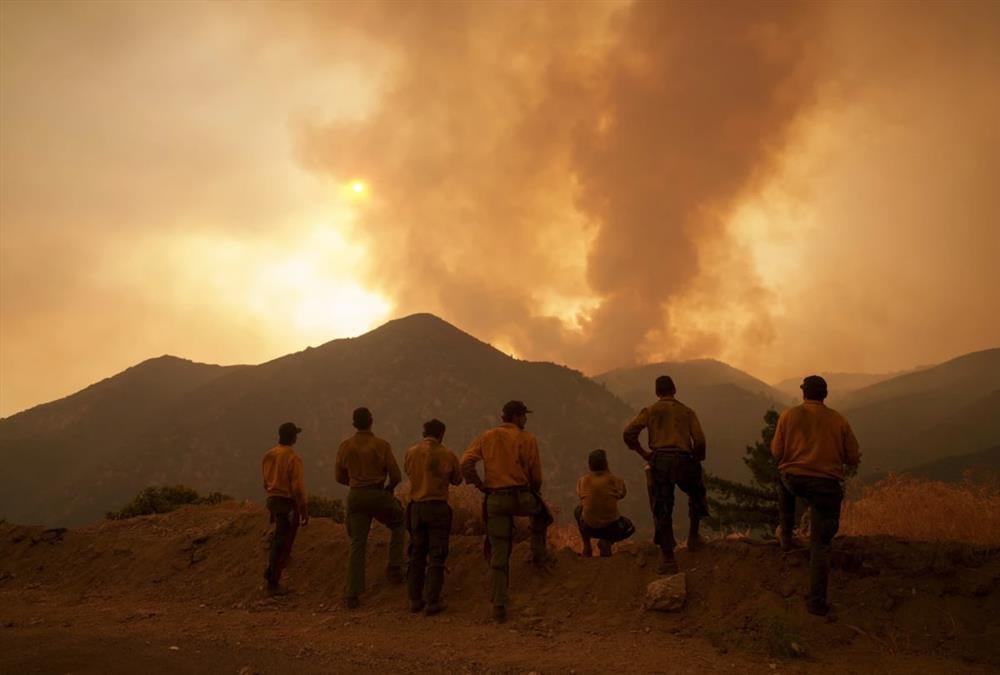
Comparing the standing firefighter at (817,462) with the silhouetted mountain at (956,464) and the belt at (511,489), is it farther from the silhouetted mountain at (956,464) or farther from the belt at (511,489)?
the silhouetted mountain at (956,464)

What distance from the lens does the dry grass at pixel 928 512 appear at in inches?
431

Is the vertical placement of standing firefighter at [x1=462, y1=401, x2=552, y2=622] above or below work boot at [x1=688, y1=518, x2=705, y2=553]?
above

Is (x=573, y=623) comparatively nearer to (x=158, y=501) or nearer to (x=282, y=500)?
(x=282, y=500)

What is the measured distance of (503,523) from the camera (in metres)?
8.82

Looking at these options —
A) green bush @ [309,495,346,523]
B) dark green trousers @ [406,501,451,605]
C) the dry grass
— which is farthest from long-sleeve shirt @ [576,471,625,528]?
green bush @ [309,495,346,523]

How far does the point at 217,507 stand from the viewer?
17359 mm

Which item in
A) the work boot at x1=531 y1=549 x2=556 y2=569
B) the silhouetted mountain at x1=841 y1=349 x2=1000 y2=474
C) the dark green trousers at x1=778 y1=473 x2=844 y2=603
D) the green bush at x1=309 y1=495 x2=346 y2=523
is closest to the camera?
the dark green trousers at x1=778 y1=473 x2=844 y2=603

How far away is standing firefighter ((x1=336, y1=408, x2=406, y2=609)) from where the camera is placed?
9.84m

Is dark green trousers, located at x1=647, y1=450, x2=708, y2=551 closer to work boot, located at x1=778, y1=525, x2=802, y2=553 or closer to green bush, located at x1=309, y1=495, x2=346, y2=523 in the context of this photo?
Result: work boot, located at x1=778, y1=525, x2=802, y2=553

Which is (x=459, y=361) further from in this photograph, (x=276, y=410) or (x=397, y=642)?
(x=397, y=642)

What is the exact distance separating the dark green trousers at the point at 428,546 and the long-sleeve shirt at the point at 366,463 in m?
0.91

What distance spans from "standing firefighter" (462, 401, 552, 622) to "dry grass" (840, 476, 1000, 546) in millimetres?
5943

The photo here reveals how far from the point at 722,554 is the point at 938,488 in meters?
7.41

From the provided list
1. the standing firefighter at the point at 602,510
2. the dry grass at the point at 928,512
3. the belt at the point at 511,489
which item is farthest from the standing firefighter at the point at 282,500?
the dry grass at the point at 928,512
